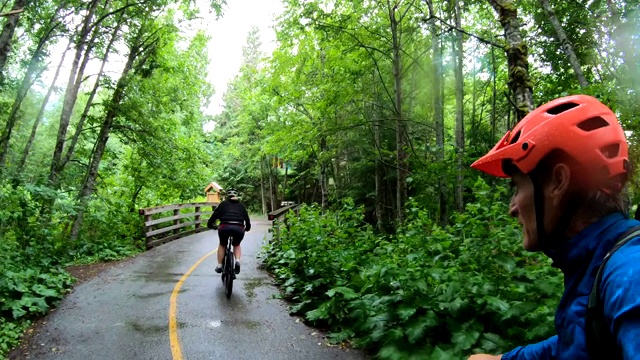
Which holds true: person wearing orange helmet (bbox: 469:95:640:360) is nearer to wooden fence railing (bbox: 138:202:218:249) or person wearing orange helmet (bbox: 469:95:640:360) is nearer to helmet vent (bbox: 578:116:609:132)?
helmet vent (bbox: 578:116:609:132)

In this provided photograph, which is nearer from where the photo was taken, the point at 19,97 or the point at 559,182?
the point at 559,182

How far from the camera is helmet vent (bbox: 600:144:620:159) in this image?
1.13 meters

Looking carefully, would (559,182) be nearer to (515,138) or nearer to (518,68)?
(515,138)

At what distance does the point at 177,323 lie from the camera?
5.88 meters

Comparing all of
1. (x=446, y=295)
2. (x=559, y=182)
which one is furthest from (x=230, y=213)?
(x=559, y=182)

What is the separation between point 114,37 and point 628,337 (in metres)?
13.7

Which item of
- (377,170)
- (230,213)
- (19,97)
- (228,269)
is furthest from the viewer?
(377,170)

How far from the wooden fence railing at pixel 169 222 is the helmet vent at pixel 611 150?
13367 millimetres

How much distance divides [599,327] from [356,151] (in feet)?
58.5

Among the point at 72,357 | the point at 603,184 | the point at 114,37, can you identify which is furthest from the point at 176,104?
the point at 603,184

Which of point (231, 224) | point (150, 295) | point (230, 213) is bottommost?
point (150, 295)

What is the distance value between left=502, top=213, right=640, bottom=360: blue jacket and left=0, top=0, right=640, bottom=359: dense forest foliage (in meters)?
2.66

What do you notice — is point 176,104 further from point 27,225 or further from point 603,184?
point 603,184

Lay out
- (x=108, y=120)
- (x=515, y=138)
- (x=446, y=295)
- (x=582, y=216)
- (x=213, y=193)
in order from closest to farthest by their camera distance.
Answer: (x=582, y=216)
(x=515, y=138)
(x=446, y=295)
(x=108, y=120)
(x=213, y=193)
